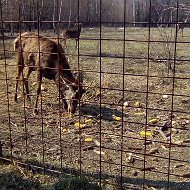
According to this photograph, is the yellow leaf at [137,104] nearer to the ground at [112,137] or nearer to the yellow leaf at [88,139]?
the ground at [112,137]

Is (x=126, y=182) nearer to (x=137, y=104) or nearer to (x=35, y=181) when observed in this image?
(x=35, y=181)

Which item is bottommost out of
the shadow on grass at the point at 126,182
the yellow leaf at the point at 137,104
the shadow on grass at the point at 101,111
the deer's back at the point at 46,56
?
the shadow on grass at the point at 126,182

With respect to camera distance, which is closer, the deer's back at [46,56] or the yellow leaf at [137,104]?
the deer's back at [46,56]

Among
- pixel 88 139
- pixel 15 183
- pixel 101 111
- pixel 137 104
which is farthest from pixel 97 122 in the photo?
pixel 15 183

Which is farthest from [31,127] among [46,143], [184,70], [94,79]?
[184,70]

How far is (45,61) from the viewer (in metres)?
9.06

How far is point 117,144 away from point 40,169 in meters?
1.74

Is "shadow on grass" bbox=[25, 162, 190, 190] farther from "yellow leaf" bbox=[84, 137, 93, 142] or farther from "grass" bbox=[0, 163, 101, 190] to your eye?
"yellow leaf" bbox=[84, 137, 93, 142]

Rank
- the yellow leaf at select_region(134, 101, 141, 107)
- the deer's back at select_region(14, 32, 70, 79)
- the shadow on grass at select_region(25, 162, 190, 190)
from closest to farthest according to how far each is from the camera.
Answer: the shadow on grass at select_region(25, 162, 190, 190), the deer's back at select_region(14, 32, 70, 79), the yellow leaf at select_region(134, 101, 141, 107)

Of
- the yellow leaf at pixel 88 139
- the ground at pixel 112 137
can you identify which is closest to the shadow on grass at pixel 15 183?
the ground at pixel 112 137

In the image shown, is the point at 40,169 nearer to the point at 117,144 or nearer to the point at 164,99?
the point at 117,144

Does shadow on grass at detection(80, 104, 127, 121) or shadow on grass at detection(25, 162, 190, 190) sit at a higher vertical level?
shadow on grass at detection(80, 104, 127, 121)

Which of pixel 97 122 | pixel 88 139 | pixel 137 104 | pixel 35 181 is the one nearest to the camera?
pixel 35 181

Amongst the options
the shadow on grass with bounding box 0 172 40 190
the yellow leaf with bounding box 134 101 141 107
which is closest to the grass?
the shadow on grass with bounding box 0 172 40 190
